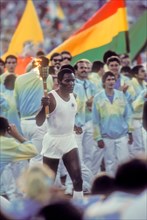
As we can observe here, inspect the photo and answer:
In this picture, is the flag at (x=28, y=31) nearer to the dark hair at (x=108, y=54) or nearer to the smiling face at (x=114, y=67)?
the dark hair at (x=108, y=54)

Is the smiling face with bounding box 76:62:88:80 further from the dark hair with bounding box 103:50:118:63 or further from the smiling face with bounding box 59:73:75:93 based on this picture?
the smiling face with bounding box 59:73:75:93

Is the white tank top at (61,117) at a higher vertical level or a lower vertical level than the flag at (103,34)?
lower

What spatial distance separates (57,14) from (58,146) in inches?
1151

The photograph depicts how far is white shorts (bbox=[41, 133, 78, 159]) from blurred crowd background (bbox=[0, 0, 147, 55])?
26452 millimetres

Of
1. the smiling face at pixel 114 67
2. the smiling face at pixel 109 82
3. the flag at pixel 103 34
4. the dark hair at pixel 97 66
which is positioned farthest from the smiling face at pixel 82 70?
the flag at pixel 103 34

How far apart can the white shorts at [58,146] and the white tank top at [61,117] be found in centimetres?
6

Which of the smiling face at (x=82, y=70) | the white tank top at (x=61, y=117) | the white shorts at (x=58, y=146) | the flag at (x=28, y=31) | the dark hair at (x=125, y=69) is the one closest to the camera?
the white tank top at (x=61, y=117)

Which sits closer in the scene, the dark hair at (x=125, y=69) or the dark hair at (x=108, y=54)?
the dark hair at (x=108, y=54)

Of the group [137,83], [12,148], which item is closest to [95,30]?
[137,83]

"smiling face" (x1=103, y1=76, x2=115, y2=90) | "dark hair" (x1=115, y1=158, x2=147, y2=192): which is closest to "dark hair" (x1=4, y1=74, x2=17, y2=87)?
"smiling face" (x1=103, y1=76, x2=115, y2=90)

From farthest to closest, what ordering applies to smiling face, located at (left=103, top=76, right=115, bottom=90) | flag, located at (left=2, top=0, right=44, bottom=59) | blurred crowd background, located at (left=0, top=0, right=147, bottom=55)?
blurred crowd background, located at (left=0, top=0, right=147, bottom=55) < flag, located at (left=2, top=0, right=44, bottom=59) < smiling face, located at (left=103, top=76, right=115, bottom=90)

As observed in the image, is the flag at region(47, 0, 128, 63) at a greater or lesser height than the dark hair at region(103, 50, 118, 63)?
greater

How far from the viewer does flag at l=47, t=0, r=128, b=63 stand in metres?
16.7

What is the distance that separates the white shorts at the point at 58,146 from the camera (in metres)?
11.7
